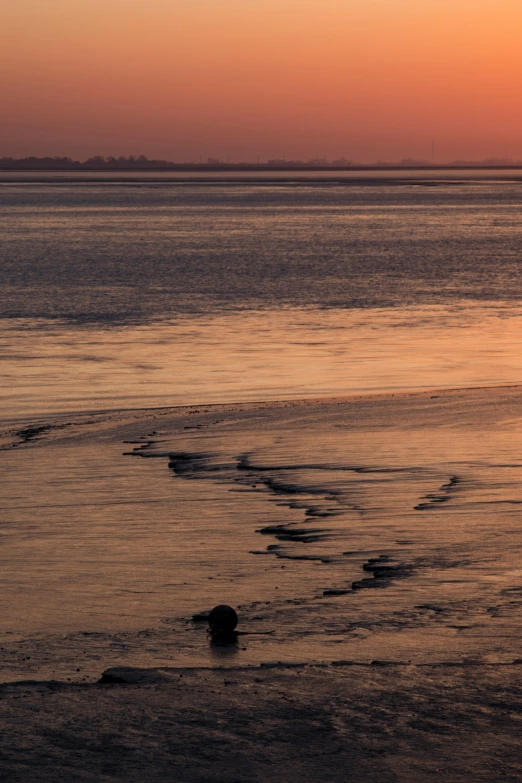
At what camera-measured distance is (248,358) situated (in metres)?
26.3

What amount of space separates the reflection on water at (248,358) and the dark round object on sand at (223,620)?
35.8ft

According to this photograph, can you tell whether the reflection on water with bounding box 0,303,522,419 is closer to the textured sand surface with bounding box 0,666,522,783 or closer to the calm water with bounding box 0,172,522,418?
the calm water with bounding box 0,172,522,418

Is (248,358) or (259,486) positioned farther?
(248,358)

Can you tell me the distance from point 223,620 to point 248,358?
17749 millimetres

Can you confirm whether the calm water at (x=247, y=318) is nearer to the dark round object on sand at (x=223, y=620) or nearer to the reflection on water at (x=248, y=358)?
the reflection on water at (x=248, y=358)

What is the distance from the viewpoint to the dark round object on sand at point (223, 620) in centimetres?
870

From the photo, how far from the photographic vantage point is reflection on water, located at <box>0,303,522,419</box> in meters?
21.5

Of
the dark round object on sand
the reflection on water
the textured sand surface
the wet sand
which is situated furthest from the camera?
the reflection on water

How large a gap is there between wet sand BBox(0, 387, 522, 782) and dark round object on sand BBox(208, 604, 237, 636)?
130 millimetres

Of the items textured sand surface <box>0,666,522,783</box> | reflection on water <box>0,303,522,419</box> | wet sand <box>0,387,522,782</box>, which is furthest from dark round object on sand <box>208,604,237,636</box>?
reflection on water <box>0,303,522,419</box>

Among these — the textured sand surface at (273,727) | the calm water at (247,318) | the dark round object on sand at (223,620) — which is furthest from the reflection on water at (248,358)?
the textured sand surface at (273,727)

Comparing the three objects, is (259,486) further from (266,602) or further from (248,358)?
(248,358)

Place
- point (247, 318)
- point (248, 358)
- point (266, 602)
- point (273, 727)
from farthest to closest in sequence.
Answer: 1. point (247, 318)
2. point (248, 358)
3. point (266, 602)
4. point (273, 727)

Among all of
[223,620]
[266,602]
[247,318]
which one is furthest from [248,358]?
[223,620]
